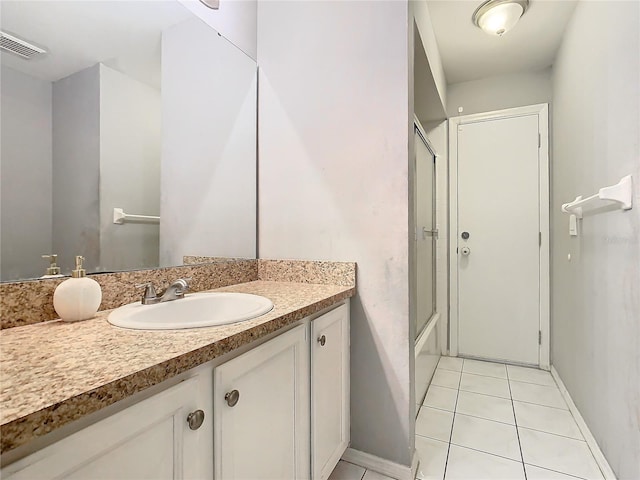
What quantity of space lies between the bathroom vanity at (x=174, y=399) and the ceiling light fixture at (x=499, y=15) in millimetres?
1851

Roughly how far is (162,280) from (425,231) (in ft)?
5.68

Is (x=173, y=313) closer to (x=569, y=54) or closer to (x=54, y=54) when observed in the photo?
(x=54, y=54)

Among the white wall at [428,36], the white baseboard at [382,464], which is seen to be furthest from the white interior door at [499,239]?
the white baseboard at [382,464]

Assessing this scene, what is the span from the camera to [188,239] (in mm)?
1394

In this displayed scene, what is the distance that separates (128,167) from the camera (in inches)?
45.1

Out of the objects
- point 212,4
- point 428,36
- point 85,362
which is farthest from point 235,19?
point 85,362

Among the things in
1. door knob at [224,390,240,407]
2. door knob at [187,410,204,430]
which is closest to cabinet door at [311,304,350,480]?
door knob at [224,390,240,407]

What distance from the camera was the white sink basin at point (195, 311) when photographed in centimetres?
88

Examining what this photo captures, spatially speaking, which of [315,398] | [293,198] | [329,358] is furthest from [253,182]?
[315,398]

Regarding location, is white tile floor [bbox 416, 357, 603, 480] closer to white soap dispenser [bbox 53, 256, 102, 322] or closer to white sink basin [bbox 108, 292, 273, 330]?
white sink basin [bbox 108, 292, 273, 330]

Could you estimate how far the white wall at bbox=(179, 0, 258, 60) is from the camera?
4.68 feet

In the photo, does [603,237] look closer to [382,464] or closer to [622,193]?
[622,193]

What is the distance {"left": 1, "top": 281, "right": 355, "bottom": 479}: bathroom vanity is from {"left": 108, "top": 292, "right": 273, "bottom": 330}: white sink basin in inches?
1.2

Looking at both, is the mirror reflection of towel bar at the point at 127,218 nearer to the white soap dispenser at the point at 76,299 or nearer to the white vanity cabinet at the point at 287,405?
the white soap dispenser at the point at 76,299
